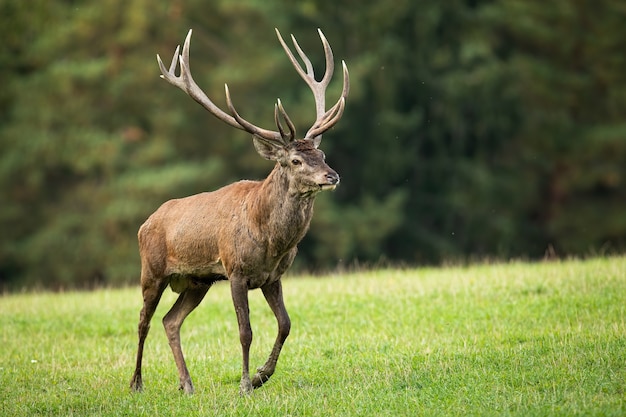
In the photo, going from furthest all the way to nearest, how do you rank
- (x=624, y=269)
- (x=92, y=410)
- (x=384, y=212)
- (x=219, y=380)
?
(x=384, y=212), (x=624, y=269), (x=219, y=380), (x=92, y=410)

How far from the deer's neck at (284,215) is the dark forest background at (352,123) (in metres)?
19.7

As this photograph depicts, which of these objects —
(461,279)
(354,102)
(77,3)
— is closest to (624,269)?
(461,279)

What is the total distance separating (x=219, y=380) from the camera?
9141mm

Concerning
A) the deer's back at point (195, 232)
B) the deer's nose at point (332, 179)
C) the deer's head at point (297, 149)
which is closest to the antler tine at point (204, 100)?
the deer's head at point (297, 149)

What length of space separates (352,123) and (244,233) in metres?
22.5

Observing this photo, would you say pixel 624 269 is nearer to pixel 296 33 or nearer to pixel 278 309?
pixel 278 309

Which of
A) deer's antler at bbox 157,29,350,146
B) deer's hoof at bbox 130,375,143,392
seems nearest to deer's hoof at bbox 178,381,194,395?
deer's hoof at bbox 130,375,143,392

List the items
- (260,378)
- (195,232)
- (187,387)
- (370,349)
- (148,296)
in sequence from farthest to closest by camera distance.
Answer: (370,349), (148,296), (195,232), (187,387), (260,378)

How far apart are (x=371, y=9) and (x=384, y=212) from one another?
648cm

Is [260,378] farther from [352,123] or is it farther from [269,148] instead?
[352,123]

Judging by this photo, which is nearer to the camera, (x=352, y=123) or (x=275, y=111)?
(x=275, y=111)

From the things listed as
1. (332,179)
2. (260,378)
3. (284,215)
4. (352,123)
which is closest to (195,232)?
(284,215)

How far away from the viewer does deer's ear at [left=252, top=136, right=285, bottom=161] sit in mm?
8523

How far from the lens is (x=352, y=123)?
1214 inches
